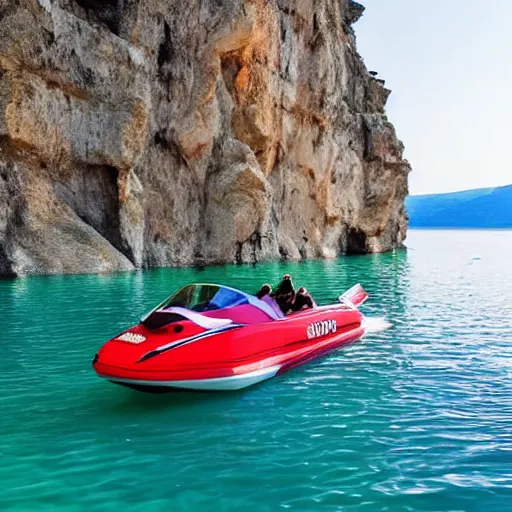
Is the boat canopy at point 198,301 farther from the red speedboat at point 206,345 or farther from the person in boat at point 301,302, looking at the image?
the person in boat at point 301,302

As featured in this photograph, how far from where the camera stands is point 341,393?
9.41 metres

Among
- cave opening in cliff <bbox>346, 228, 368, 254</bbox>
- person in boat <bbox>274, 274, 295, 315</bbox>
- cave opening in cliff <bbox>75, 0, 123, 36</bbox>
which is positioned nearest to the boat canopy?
person in boat <bbox>274, 274, 295, 315</bbox>

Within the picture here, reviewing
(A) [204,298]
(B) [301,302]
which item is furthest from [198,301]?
(B) [301,302]

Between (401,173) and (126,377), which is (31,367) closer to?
(126,377)

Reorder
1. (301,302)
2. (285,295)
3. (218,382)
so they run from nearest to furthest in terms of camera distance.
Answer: (218,382) < (301,302) < (285,295)

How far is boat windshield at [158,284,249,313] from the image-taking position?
32.2ft

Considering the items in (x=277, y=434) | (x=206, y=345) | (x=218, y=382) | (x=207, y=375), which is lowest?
(x=277, y=434)

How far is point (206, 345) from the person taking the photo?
29.1ft

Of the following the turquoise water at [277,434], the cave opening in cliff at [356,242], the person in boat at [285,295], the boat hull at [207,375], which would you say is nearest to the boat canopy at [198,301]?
the boat hull at [207,375]

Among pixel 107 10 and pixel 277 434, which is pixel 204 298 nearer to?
pixel 277 434

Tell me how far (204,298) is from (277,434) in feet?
10.2

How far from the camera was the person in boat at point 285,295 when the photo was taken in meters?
12.8

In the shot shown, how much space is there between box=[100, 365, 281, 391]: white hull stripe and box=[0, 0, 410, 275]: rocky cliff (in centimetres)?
2299

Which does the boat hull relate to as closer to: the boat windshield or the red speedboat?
the red speedboat
